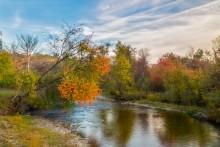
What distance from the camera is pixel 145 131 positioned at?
3016 cm

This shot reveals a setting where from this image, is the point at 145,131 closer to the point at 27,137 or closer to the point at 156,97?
the point at 27,137

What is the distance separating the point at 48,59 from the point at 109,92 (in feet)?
136

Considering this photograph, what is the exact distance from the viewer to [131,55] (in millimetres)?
91000

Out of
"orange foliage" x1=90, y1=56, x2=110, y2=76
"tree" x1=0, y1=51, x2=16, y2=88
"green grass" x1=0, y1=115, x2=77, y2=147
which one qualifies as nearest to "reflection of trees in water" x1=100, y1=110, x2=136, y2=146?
"green grass" x1=0, y1=115, x2=77, y2=147

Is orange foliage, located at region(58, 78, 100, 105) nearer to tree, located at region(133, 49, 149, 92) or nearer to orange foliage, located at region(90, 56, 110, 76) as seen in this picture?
orange foliage, located at region(90, 56, 110, 76)

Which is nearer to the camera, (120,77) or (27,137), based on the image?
(27,137)

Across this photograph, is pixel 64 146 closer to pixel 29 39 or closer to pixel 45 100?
pixel 45 100

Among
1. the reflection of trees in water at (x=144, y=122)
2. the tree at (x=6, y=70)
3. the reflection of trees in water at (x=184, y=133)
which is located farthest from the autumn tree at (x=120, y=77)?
the reflection of trees in water at (x=184, y=133)

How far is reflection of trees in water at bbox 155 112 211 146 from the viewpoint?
25359 millimetres

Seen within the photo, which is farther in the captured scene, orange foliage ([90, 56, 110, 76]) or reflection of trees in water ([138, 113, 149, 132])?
reflection of trees in water ([138, 113, 149, 132])

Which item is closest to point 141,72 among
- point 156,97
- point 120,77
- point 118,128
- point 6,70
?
point 120,77

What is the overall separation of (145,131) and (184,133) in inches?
158

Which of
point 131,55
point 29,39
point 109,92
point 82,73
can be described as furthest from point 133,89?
point 82,73

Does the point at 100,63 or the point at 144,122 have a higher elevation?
the point at 100,63
